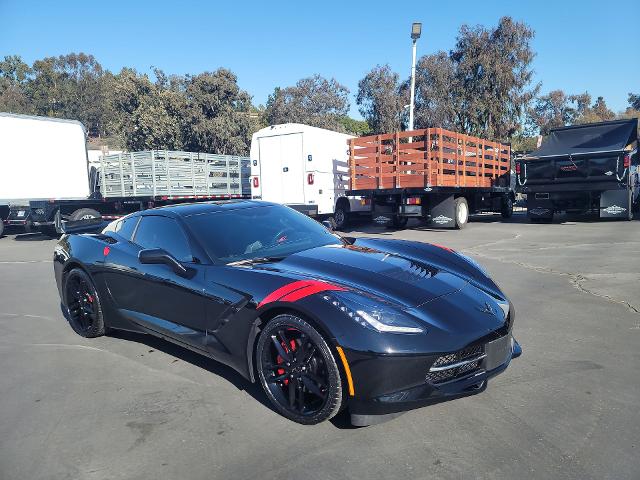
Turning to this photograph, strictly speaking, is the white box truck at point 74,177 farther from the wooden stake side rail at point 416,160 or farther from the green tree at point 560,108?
the green tree at point 560,108

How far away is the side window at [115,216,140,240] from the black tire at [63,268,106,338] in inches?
21.4

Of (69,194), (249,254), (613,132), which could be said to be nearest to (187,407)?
(249,254)

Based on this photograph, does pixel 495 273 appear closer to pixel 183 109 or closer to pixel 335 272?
pixel 335 272

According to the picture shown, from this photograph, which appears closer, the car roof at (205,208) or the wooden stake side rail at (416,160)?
the car roof at (205,208)

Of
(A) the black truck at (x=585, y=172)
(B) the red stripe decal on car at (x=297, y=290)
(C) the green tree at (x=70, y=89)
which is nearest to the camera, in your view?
(B) the red stripe decal on car at (x=297, y=290)

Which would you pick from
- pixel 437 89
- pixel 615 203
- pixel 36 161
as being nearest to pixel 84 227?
pixel 36 161

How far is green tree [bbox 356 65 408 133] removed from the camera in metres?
31.3

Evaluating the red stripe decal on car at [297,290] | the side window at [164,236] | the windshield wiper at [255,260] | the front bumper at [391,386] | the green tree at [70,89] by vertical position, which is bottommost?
the front bumper at [391,386]

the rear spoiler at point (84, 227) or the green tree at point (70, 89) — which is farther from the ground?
the green tree at point (70, 89)

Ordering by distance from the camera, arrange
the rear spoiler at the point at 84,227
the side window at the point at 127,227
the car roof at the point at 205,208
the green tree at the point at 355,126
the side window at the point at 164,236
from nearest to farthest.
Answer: the side window at the point at 164,236 < the car roof at the point at 205,208 < the side window at the point at 127,227 < the rear spoiler at the point at 84,227 < the green tree at the point at 355,126

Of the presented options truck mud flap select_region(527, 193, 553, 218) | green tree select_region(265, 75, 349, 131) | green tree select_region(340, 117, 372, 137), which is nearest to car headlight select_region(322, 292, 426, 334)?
truck mud flap select_region(527, 193, 553, 218)

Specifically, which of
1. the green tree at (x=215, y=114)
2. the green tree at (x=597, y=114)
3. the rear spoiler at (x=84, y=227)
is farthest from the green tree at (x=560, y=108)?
the rear spoiler at (x=84, y=227)

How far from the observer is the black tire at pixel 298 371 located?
2639 mm

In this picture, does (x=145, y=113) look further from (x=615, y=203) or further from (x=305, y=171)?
(x=615, y=203)
